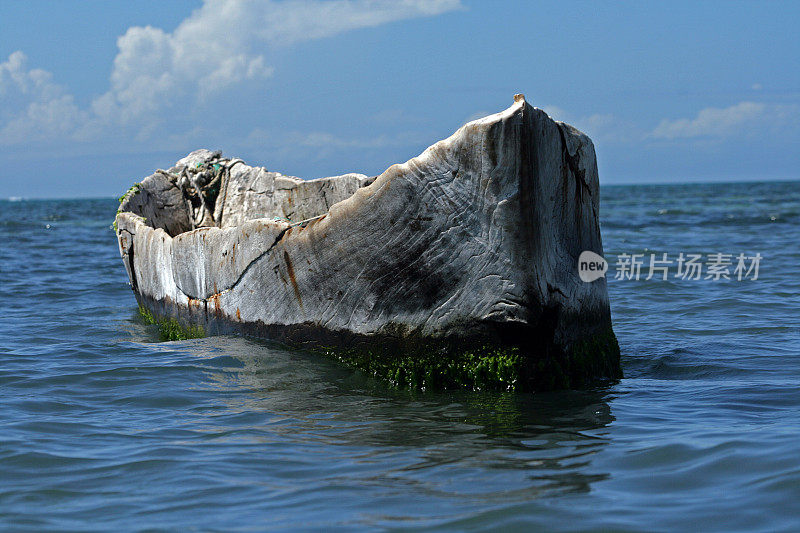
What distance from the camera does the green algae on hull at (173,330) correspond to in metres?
6.26

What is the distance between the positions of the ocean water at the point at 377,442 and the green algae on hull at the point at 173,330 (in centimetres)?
24

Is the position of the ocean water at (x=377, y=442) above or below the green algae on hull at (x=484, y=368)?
below

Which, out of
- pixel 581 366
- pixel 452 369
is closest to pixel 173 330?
pixel 452 369

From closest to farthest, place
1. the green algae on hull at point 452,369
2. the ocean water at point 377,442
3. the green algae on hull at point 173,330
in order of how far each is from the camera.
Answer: the ocean water at point 377,442
the green algae on hull at point 452,369
the green algae on hull at point 173,330

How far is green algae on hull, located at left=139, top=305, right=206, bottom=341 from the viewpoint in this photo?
20.5 ft

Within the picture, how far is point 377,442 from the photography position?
351 cm

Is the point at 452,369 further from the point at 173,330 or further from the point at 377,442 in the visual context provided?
the point at 173,330

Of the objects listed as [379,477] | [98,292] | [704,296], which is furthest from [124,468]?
[98,292]

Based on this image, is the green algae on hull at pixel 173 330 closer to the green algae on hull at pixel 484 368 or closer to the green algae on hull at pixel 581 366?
the green algae on hull at pixel 484 368

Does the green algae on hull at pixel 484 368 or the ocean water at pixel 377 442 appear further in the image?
the green algae on hull at pixel 484 368

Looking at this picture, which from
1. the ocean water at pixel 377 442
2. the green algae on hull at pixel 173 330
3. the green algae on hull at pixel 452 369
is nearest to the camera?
the ocean water at pixel 377 442

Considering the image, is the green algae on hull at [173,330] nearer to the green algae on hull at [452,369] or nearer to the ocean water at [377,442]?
the ocean water at [377,442]

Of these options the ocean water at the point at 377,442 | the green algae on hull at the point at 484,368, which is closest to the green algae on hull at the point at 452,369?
the green algae on hull at the point at 484,368

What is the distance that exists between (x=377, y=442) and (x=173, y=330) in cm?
373
